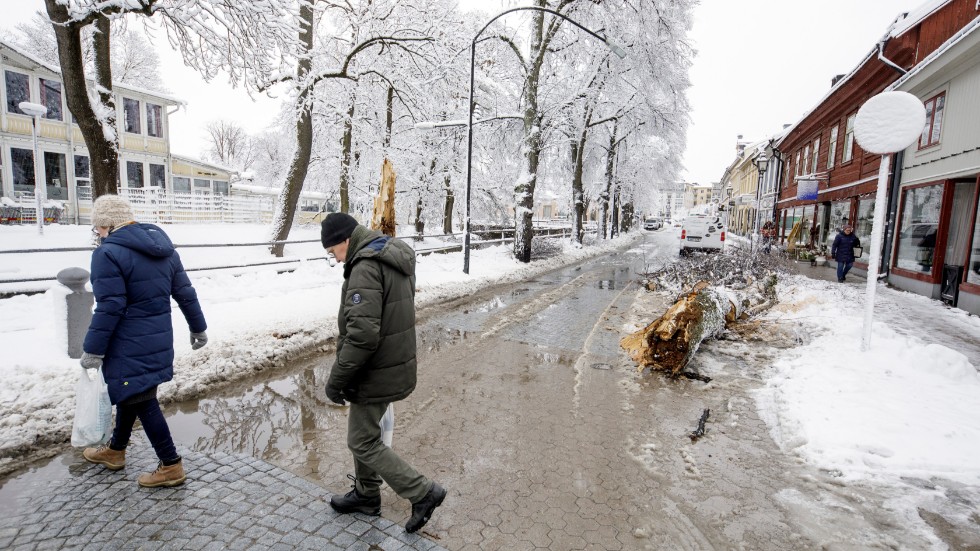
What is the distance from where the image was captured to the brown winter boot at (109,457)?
3473mm

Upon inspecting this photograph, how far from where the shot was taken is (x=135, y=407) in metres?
3.22

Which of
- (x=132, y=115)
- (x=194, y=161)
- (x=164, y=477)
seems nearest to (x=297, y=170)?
(x=164, y=477)

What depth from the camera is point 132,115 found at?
2320cm

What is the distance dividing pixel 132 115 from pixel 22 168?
4.96 m

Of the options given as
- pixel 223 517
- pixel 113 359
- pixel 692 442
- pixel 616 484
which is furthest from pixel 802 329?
pixel 113 359

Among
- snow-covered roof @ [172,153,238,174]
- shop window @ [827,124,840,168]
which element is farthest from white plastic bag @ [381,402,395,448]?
snow-covered roof @ [172,153,238,174]

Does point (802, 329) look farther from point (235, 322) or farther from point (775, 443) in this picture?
point (235, 322)

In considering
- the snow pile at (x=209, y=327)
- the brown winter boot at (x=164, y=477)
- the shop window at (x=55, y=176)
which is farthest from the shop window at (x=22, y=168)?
the brown winter boot at (x=164, y=477)

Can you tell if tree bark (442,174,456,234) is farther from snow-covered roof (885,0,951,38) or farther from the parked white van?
snow-covered roof (885,0,951,38)

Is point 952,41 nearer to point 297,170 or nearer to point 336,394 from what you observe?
point 336,394

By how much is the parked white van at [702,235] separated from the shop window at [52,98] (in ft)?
93.8

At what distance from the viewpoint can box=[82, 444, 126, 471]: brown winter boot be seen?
347cm

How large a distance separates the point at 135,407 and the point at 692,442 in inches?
172

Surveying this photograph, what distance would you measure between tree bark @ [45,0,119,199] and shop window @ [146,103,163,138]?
17.1 metres
